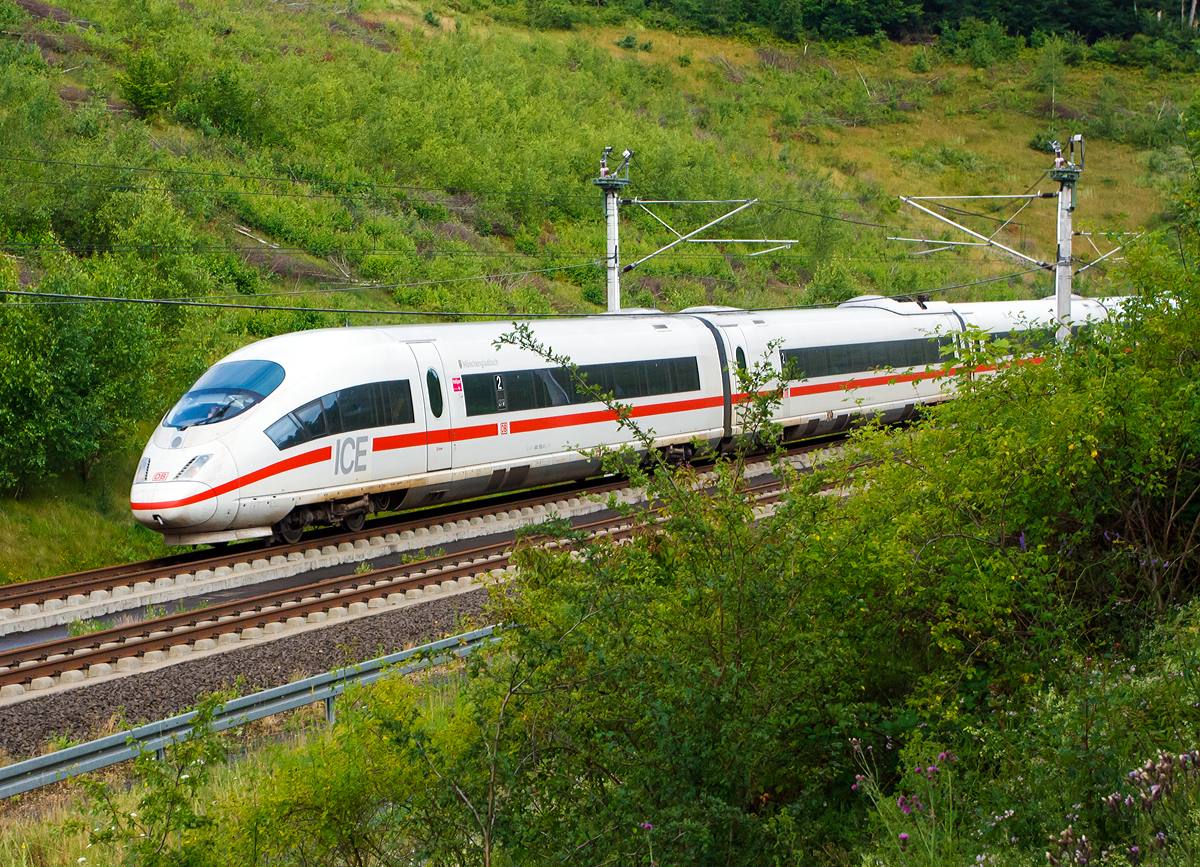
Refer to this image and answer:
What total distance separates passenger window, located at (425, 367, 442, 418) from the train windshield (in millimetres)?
2268

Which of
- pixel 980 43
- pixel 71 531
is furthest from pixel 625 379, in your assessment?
pixel 980 43

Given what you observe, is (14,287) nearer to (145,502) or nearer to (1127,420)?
(145,502)

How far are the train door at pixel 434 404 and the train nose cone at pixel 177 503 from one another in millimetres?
3376

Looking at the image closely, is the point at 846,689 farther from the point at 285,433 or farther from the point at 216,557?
the point at 216,557

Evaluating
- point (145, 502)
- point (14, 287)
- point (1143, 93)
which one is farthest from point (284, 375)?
point (1143, 93)

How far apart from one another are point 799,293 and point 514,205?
13129 millimetres

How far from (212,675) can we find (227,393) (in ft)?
18.3

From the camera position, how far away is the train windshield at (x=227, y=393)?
14.3 meters

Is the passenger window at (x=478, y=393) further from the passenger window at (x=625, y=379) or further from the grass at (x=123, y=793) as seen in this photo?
the grass at (x=123, y=793)

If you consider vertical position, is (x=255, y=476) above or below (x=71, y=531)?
above

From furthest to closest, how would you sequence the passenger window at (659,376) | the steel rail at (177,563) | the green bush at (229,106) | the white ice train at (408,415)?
the green bush at (229,106) → the passenger window at (659,376) → the white ice train at (408,415) → the steel rail at (177,563)

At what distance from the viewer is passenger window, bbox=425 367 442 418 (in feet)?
52.4

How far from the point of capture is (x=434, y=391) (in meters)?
16.0

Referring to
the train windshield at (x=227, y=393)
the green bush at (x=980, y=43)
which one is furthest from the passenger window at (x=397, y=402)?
the green bush at (x=980, y=43)
